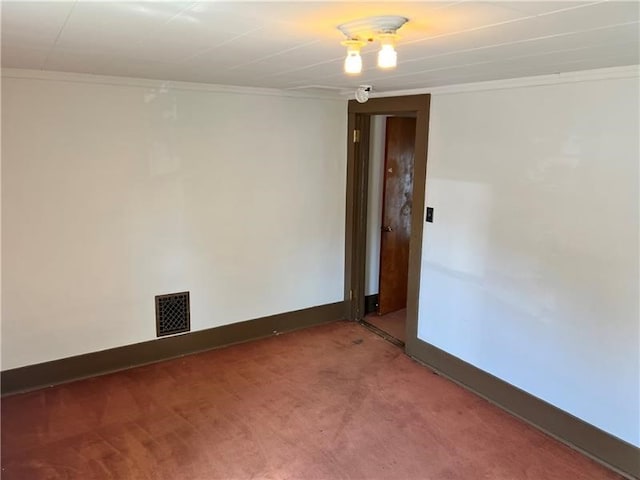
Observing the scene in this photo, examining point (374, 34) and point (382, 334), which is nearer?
point (374, 34)

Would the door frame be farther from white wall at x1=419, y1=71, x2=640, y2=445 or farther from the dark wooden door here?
the dark wooden door

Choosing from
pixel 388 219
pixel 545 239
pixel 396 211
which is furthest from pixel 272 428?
pixel 396 211

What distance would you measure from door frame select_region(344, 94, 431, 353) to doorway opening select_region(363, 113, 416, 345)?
136 mm

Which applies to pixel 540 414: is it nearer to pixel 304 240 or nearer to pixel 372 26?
pixel 304 240

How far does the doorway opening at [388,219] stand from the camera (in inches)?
186

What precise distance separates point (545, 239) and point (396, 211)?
6.80 ft

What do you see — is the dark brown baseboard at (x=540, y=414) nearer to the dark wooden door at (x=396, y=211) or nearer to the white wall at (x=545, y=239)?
the white wall at (x=545, y=239)

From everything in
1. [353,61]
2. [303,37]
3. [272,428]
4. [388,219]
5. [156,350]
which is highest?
[303,37]

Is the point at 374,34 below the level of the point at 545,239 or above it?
above

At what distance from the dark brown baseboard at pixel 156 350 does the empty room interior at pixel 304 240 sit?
0.02 metres

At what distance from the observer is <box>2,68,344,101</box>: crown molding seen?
3.05 metres

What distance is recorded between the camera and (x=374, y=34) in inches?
67.0

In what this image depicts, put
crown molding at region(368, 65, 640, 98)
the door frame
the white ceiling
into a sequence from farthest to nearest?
the door frame, crown molding at region(368, 65, 640, 98), the white ceiling

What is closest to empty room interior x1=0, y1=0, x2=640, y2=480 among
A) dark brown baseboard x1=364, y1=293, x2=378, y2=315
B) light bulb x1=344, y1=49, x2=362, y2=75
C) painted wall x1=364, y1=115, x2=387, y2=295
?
light bulb x1=344, y1=49, x2=362, y2=75
